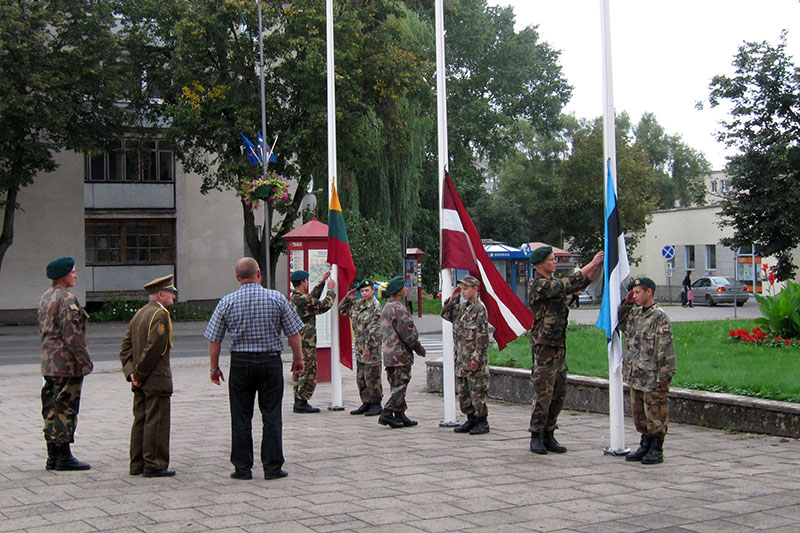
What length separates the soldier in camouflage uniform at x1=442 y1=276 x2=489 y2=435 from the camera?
33.3 ft

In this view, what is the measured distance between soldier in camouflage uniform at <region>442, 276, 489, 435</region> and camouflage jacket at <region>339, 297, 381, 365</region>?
1763mm

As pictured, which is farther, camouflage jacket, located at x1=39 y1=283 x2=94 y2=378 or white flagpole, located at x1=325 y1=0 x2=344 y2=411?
white flagpole, located at x1=325 y1=0 x2=344 y2=411

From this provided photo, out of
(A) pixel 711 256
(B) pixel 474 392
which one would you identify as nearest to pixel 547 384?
(B) pixel 474 392

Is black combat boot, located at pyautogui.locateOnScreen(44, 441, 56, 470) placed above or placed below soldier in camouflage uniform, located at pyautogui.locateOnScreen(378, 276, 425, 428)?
below

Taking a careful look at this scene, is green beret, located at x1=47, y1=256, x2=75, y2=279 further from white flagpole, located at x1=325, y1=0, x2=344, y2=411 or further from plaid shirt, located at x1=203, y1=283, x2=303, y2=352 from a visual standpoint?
white flagpole, located at x1=325, y1=0, x2=344, y2=411

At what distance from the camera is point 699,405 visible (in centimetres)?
1050

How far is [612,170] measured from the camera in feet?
29.9

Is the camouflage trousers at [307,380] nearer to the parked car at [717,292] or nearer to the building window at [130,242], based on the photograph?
the building window at [130,242]

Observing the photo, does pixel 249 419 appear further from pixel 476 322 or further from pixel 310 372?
pixel 310 372

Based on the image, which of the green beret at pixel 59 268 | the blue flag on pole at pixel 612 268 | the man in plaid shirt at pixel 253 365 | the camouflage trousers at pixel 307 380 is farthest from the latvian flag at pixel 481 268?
the green beret at pixel 59 268

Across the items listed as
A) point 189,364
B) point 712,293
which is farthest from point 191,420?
point 712,293

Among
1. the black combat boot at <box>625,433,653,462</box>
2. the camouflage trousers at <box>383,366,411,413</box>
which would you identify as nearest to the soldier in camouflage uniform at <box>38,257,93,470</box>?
the camouflage trousers at <box>383,366,411,413</box>

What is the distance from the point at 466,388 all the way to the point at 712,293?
39.2m

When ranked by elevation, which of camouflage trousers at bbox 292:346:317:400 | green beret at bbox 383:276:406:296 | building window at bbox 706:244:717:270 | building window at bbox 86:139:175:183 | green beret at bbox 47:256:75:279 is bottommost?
camouflage trousers at bbox 292:346:317:400
